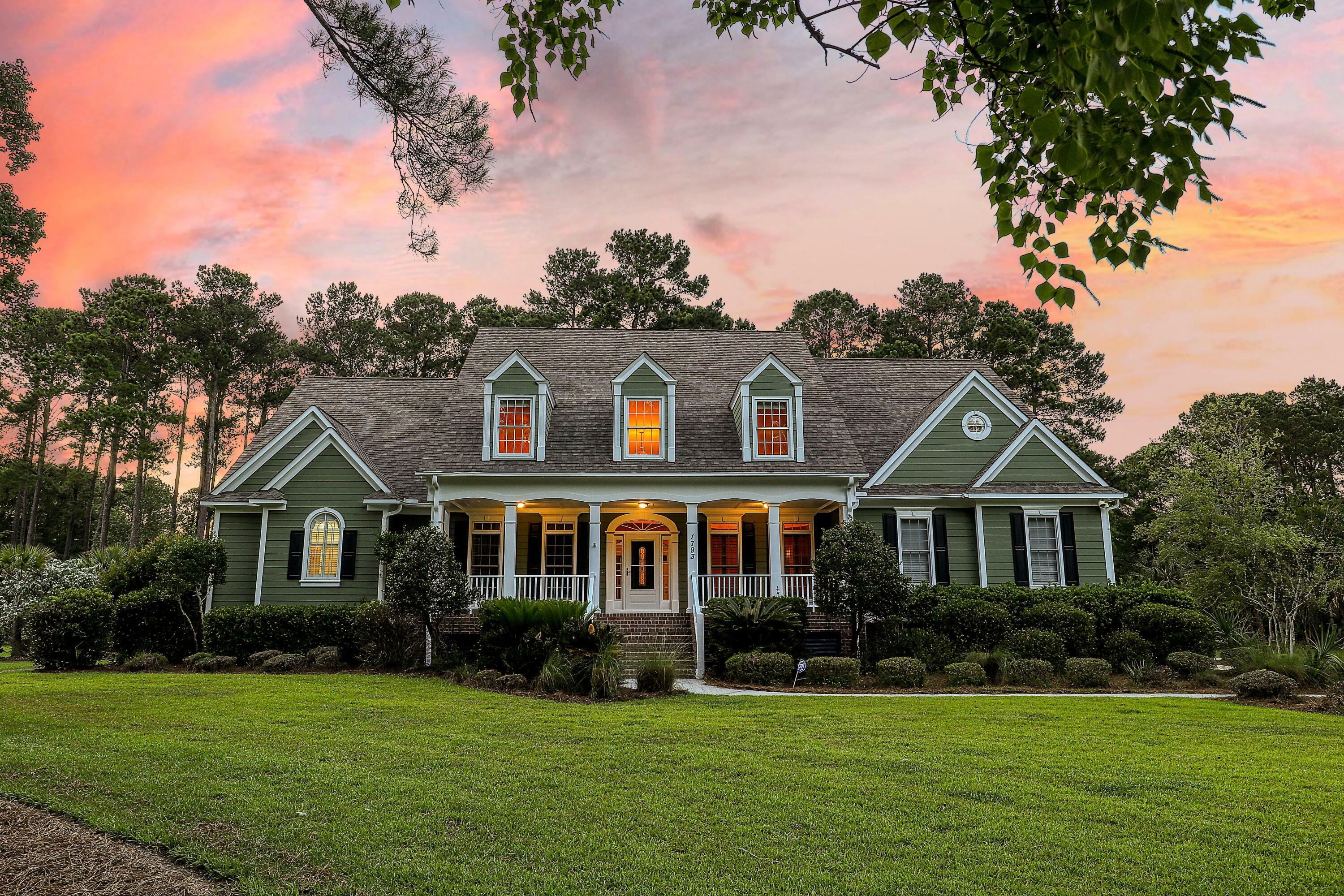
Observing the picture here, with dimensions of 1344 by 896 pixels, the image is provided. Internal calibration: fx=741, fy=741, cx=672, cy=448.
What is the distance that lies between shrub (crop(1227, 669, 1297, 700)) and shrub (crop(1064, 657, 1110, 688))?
6.89ft

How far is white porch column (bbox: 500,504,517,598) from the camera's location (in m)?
17.3

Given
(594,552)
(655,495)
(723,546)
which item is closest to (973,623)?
(723,546)

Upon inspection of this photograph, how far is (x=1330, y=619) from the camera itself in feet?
59.7

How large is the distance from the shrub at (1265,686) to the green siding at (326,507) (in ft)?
57.7

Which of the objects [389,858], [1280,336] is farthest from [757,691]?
[1280,336]

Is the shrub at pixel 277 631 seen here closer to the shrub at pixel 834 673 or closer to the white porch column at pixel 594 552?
the white porch column at pixel 594 552

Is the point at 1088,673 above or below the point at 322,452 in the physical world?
below

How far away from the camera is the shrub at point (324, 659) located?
1512 cm

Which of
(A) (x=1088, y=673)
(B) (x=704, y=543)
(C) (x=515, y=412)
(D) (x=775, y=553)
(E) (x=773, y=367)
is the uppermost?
(E) (x=773, y=367)

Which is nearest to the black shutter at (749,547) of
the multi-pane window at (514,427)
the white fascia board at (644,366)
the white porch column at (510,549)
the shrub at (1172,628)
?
the white fascia board at (644,366)

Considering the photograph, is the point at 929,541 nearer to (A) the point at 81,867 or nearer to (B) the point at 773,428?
(B) the point at 773,428

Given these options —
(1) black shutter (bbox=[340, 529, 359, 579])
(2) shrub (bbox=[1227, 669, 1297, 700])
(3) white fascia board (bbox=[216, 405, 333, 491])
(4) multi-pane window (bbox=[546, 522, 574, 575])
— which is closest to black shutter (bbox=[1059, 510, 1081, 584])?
(2) shrub (bbox=[1227, 669, 1297, 700])

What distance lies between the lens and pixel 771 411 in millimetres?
18891

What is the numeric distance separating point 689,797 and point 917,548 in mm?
13977
